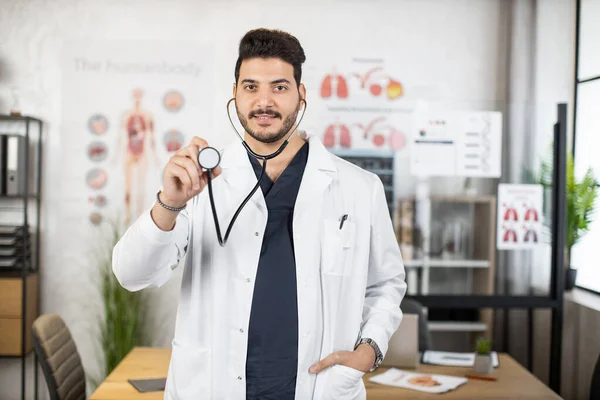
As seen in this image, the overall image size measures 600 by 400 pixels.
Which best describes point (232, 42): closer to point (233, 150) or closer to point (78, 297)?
point (78, 297)

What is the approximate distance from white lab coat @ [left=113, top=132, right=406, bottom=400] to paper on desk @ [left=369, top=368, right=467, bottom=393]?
85 centimetres

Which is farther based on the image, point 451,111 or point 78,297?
point 78,297

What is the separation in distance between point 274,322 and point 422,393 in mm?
1090

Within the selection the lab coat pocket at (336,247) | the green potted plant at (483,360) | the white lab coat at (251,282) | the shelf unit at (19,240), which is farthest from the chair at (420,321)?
the shelf unit at (19,240)

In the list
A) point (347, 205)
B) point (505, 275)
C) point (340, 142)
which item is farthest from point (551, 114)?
point (347, 205)

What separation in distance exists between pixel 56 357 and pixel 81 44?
2.52 m

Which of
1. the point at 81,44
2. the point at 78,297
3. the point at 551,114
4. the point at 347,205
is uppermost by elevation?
the point at 81,44

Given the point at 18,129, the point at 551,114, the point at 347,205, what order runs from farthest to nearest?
the point at 18,129
the point at 551,114
the point at 347,205

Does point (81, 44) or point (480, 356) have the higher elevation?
point (81, 44)

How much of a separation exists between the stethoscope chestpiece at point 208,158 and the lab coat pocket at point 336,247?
0.47 metres

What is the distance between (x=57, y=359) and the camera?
2641 millimetres

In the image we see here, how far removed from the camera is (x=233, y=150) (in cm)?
185

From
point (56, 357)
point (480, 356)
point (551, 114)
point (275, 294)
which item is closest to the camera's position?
point (275, 294)

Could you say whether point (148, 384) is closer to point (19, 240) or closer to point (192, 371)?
point (192, 371)
